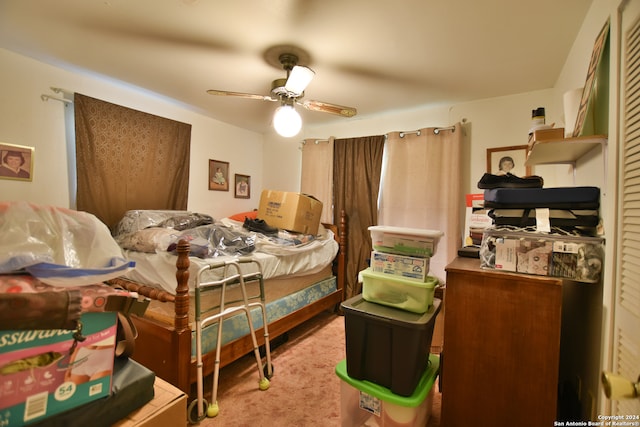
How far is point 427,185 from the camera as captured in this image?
3.06m

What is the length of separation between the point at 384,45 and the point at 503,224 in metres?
1.36

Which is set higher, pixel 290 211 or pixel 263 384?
pixel 290 211

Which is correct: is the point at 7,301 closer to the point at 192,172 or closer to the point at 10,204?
the point at 10,204

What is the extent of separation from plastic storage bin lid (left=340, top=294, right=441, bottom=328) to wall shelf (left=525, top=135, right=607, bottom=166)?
3.05 feet

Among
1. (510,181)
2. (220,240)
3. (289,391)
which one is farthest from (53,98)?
(510,181)

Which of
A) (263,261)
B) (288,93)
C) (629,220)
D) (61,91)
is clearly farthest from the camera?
(61,91)

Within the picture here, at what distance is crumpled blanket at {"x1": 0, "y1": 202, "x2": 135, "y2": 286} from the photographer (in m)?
0.63

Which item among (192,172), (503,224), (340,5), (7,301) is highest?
(340,5)

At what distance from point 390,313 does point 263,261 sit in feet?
3.82

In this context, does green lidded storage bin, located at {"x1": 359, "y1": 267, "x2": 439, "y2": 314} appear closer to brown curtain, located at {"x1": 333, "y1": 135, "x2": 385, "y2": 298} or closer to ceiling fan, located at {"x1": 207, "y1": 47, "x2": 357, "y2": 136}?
ceiling fan, located at {"x1": 207, "y1": 47, "x2": 357, "y2": 136}

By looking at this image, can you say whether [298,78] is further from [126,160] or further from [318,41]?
[126,160]

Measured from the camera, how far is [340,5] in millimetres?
1536

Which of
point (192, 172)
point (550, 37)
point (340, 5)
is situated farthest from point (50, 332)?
point (192, 172)

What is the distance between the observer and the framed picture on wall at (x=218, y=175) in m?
3.59
